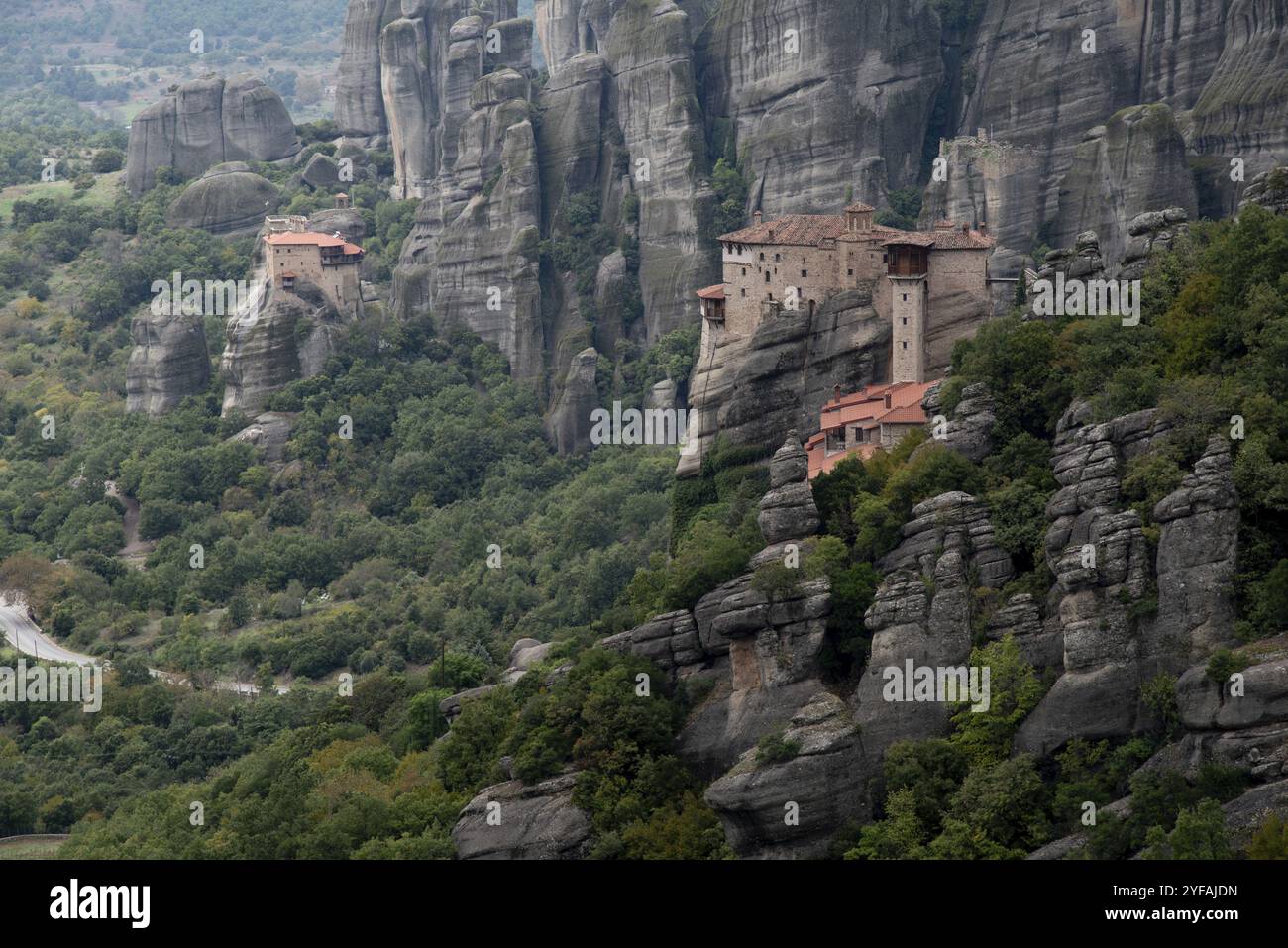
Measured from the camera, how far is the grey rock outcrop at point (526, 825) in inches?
2357

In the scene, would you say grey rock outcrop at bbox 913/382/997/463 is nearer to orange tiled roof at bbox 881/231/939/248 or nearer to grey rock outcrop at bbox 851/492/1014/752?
grey rock outcrop at bbox 851/492/1014/752

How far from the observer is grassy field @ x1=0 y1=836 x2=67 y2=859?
76.1 metres

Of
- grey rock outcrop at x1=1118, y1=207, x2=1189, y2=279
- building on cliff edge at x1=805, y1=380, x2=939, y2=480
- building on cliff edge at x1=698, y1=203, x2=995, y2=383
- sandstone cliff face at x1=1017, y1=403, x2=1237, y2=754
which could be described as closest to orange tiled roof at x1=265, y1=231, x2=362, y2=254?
building on cliff edge at x1=698, y1=203, x2=995, y2=383

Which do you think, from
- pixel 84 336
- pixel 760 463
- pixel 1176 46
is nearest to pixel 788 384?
pixel 760 463

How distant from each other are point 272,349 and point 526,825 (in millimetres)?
57375

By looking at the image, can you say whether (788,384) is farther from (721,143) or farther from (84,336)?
(84,336)

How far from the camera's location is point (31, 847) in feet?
255

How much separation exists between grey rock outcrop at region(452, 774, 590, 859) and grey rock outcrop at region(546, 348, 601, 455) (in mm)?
50257

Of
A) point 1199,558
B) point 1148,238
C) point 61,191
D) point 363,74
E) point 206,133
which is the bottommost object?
point 1199,558

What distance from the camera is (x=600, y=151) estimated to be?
119 metres

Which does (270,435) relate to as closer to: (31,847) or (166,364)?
(166,364)

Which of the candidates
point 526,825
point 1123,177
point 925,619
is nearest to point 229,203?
point 1123,177

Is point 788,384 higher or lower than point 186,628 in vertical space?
higher
